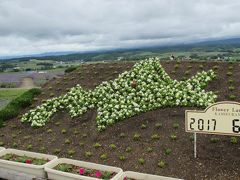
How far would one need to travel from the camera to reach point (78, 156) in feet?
38.2

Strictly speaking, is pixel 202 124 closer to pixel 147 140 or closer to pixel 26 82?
pixel 147 140

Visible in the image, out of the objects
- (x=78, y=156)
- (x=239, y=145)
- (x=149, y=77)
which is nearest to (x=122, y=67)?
(x=149, y=77)

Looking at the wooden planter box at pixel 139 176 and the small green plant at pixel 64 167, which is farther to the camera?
the small green plant at pixel 64 167

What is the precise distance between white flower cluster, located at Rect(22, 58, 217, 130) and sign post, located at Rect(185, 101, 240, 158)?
11.0 ft

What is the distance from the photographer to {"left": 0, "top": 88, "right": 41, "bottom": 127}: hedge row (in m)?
16.7

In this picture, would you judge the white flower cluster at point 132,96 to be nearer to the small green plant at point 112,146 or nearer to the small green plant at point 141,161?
the small green plant at point 112,146

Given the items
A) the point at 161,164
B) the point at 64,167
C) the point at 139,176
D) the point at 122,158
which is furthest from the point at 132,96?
the point at 139,176

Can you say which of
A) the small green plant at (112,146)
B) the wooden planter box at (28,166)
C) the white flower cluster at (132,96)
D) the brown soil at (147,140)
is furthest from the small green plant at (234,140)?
the wooden planter box at (28,166)

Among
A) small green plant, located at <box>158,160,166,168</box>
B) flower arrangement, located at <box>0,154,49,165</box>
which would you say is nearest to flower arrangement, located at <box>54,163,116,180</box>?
flower arrangement, located at <box>0,154,49,165</box>

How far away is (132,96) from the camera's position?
14633 millimetres

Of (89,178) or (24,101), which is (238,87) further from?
(24,101)

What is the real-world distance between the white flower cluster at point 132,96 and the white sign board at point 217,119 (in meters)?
3.36

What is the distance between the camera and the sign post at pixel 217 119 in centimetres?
924

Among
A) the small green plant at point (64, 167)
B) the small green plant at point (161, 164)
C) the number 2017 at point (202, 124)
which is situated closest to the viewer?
the number 2017 at point (202, 124)
